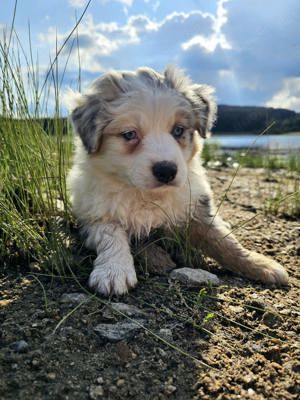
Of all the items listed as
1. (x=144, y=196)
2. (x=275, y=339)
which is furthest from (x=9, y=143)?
(x=275, y=339)

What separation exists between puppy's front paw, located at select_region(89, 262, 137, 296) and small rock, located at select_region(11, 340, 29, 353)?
694 millimetres

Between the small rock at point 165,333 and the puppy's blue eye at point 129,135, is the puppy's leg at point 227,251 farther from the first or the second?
the small rock at point 165,333

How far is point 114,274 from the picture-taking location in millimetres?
3271

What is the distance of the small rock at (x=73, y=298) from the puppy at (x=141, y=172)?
0.40ft

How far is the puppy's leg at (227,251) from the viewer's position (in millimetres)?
3840

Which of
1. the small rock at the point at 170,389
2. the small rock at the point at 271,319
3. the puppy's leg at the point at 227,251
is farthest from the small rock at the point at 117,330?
the puppy's leg at the point at 227,251

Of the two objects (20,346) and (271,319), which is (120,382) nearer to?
(20,346)

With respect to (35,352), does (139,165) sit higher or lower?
higher

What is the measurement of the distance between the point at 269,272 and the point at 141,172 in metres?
1.30

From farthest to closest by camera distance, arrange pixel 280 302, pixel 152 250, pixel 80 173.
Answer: pixel 80 173, pixel 152 250, pixel 280 302

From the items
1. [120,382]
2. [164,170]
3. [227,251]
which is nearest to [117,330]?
[120,382]

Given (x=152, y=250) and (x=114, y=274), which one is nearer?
(x=114, y=274)

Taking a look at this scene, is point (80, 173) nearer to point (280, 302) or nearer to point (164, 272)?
point (164, 272)

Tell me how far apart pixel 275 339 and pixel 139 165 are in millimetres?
1461
